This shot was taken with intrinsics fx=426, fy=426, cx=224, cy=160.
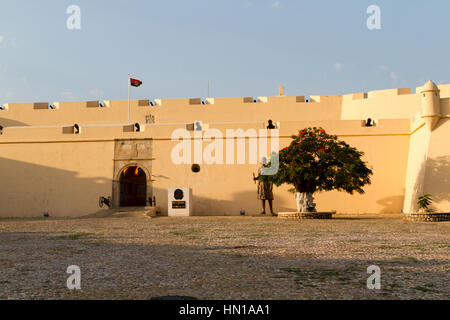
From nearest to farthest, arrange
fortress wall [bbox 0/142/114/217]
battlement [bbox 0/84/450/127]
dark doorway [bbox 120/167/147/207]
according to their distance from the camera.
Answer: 1. fortress wall [bbox 0/142/114/217]
2. dark doorway [bbox 120/167/147/207]
3. battlement [bbox 0/84/450/127]

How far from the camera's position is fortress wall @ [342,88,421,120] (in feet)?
75.4

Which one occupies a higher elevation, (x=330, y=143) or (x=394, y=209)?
(x=330, y=143)

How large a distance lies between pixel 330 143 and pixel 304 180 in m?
1.53

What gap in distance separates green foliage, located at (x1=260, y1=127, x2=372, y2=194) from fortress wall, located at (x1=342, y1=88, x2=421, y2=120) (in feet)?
33.9

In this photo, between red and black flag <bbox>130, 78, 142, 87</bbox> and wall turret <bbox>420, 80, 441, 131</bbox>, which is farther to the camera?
red and black flag <bbox>130, 78, 142, 87</bbox>

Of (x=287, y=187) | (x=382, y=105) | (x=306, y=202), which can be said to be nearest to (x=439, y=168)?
(x=306, y=202)

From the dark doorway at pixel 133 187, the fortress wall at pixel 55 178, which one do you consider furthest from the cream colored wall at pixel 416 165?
the fortress wall at pixel 55 178

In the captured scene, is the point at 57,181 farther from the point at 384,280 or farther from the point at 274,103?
the point at 384,280

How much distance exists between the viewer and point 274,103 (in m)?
25.3

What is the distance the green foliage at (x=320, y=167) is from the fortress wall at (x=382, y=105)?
1032 cm

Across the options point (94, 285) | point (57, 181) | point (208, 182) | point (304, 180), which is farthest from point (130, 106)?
point (94, 285)

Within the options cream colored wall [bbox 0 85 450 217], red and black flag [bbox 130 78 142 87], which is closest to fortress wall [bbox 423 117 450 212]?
cream colored wall [bbox 0 85 450 217]
